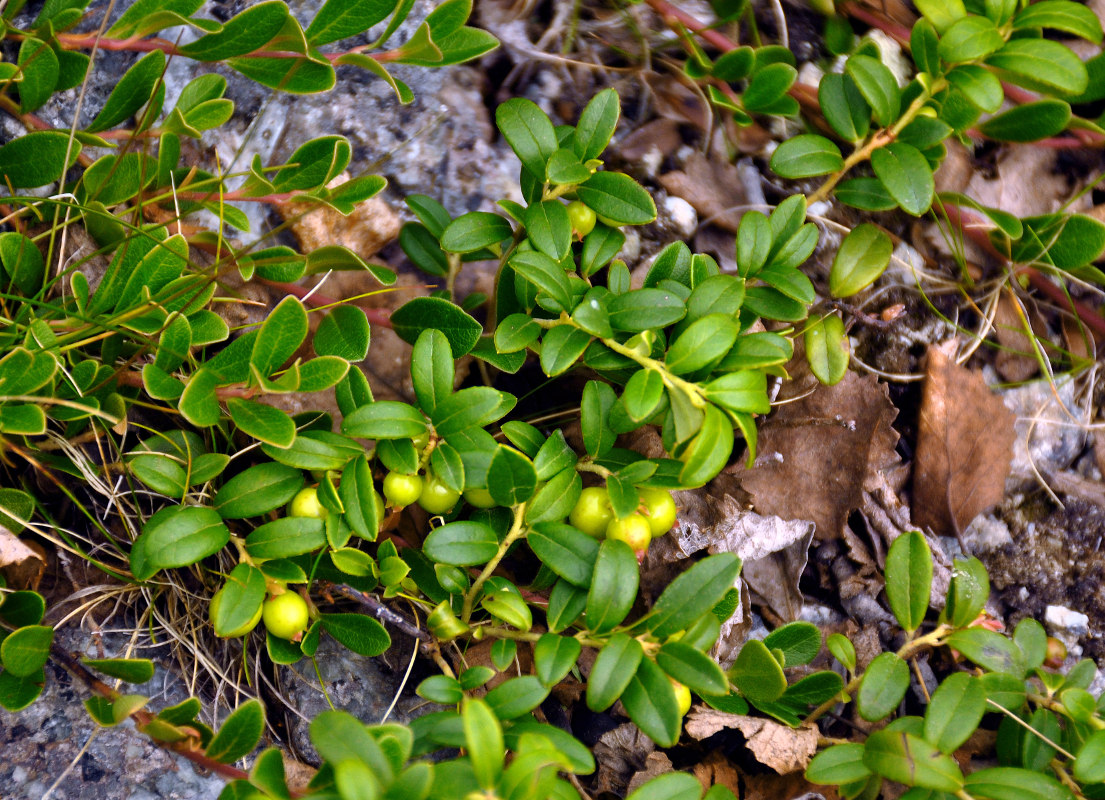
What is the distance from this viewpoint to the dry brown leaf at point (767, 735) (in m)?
2.14

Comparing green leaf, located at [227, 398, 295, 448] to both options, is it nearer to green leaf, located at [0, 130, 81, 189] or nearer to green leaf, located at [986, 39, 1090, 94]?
green leaf, located at [0, 130, 81, 189]

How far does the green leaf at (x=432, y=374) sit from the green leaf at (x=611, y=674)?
A: 69 cm

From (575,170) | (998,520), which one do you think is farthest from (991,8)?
(998,520)

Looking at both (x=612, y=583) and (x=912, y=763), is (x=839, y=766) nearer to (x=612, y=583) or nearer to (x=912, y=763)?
(x=912, y=763)

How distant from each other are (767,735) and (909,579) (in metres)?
0.55

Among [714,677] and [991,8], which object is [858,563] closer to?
[714,677]

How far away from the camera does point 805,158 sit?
2.32 m

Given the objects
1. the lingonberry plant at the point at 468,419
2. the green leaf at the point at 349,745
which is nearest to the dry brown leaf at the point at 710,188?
the lingonberry plant at the point at 468,419

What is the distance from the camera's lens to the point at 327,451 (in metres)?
1.95

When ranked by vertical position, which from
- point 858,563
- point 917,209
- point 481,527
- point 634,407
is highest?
point 917,209

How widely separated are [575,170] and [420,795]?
1.41 m

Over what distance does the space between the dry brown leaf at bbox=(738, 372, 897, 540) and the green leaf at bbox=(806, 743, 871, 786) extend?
2.39ft

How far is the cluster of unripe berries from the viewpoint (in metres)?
1.96

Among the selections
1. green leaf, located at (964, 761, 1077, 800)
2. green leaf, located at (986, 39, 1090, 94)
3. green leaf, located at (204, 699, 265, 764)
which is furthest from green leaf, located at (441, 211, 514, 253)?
green leaf, located at (964, 761, 1077, 800)
